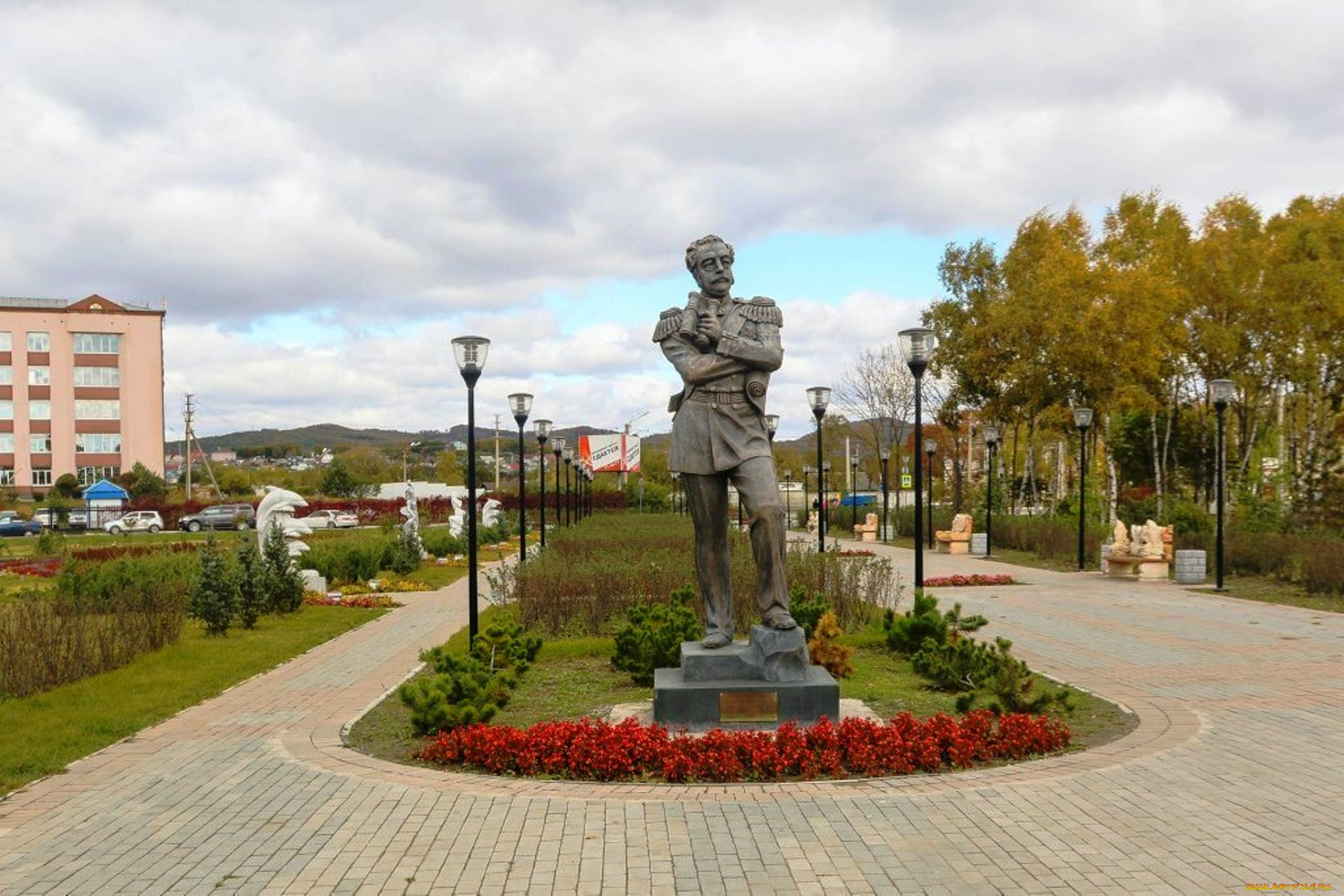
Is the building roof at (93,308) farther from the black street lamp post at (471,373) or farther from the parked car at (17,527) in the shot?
the black street lamp post at (471,373)

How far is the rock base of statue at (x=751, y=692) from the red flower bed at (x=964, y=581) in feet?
46.2

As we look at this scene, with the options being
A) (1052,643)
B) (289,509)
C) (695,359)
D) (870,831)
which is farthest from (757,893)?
(289,509)

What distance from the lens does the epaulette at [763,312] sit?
6.89m

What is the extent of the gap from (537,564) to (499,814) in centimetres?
845

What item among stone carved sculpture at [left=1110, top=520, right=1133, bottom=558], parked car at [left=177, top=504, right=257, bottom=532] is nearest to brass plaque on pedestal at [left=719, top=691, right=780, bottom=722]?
stone carved sculpture at [left=1110, top=520, right=1133, bottom=558]

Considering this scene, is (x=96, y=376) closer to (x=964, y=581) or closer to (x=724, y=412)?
(x=964, y=581)

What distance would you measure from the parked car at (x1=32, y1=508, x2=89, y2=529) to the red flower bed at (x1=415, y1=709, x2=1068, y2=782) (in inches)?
1783

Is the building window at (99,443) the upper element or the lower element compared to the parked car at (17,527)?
upper

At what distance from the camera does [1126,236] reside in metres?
31.3

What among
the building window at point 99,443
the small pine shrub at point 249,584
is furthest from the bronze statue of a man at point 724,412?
the building window at point 99,443

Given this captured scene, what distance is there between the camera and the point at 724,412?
6.89 m

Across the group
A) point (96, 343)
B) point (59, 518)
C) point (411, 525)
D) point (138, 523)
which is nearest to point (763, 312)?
point (411, 525)

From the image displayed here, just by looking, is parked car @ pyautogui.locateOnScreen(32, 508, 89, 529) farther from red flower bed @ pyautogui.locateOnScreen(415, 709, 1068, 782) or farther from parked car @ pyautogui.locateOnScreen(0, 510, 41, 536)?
red flower bed @ pyautogui.locateOnScreen(415, 709, 1068, 782)

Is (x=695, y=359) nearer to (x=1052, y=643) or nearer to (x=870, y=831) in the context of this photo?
(x=870, y=831)
